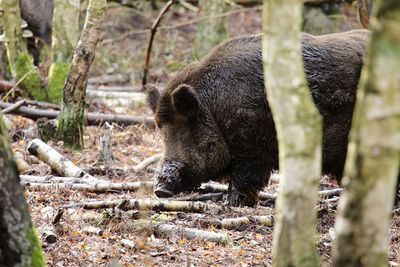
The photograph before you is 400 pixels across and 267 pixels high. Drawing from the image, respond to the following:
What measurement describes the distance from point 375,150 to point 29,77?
1032 centimetres

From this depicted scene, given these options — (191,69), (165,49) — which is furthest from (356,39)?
(165,49)

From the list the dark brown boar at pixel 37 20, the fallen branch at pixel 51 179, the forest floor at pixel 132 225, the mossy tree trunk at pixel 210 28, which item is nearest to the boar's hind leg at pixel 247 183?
the forest floor at pixel 132 225

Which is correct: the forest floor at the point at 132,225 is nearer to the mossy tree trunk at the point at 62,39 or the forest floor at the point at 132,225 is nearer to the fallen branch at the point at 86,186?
the fallen branch at the point at 86,186

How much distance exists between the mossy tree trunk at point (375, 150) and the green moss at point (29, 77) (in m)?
10.0

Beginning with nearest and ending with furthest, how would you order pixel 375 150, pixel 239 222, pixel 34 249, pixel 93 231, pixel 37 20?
pixel 375 150, pixel 34 249, pixel 93 231, pixel 239 222, pixel 37 20

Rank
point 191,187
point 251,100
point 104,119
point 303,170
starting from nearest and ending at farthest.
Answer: point 303,170 < point 251,100 < point 191,187 < point 104,119

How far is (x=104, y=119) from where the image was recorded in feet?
39.2

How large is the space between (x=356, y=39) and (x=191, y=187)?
2415 mm

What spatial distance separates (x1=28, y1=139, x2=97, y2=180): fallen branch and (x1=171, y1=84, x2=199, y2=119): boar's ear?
1366 millimetres

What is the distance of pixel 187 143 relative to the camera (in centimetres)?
830

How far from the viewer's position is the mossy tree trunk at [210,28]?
1748cm

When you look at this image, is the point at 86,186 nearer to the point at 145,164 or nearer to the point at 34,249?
the point at 145,164

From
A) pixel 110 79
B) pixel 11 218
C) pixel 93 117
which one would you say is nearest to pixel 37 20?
pixel 110 79

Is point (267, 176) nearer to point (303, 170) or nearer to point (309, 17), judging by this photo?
point (303, 170)
